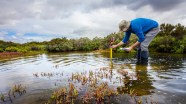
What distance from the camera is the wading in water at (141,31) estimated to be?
873 centimetres

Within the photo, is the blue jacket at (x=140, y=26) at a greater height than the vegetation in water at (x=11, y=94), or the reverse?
the blue jacket at (x=140, y=26)

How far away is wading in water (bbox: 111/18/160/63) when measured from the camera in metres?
8.73

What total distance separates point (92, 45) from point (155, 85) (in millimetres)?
44554

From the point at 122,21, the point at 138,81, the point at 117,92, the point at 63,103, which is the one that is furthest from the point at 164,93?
the point at 122,21

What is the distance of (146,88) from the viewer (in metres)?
6.21

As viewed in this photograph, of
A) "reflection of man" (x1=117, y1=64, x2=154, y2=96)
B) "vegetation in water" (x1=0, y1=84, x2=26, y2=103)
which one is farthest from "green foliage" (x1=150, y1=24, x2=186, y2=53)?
"vegetation in water" (x1=0, y1=84, x2=26, y2=103)

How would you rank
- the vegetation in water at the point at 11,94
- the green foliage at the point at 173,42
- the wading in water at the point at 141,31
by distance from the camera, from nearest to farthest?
1. the vegetation in water at the point at 11,94
2. the wading in water at the point at 141,31
3. the green foliage at the point at 173,42

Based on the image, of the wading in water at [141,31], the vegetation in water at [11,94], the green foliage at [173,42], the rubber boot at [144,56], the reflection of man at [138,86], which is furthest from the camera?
the green foliage at [173,42]

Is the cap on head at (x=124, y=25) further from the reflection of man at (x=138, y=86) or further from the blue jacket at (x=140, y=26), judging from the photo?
the reflection of man at (x=138, y=86)

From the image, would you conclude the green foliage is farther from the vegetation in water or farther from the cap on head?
the vegetation in water

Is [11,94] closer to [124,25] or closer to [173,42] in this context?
[124,25]

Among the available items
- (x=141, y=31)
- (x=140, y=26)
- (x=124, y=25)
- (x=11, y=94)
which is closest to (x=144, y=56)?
(x=141, y=31)

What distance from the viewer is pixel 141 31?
888 cm

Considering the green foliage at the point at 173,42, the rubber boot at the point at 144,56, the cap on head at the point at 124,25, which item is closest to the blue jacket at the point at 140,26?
the cap on head at the point at 124,25
